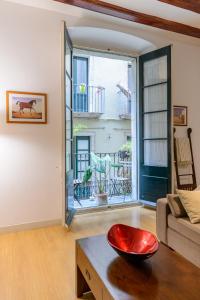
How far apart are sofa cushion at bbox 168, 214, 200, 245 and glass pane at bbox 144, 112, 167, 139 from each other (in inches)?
74.3

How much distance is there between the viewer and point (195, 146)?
4602mm

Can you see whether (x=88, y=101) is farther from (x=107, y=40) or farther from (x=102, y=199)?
(x=102, y=199)

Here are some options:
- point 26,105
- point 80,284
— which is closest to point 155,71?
point 26,105

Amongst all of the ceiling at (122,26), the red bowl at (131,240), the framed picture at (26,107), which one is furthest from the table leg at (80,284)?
the ceiling at (122,26)

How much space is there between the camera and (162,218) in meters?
2.49

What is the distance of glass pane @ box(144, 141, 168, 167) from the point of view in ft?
13.0

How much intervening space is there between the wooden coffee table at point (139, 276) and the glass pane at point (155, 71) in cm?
305

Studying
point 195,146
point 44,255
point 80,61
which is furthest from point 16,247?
point 80,61

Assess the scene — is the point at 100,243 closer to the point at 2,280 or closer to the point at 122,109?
the point at 2,280

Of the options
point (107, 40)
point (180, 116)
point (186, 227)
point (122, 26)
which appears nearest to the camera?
point (186, 227)

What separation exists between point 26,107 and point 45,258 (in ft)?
6.24

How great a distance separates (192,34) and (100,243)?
402 centimetres

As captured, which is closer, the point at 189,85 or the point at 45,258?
the point at 45,258

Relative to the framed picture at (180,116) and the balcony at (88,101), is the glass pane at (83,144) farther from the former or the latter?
the framed picture at (180,116)
